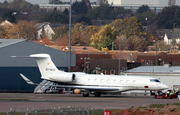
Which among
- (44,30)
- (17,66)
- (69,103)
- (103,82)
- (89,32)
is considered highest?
(44,30)

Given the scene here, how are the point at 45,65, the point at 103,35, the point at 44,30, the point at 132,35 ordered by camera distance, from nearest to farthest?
the point at 45,65
the point at 103,35
the point at 132,35
the point at 44,30

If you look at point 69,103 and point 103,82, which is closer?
point 69,103

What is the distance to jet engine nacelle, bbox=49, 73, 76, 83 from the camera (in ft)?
142

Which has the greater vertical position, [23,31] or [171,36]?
Answer: [23,31]

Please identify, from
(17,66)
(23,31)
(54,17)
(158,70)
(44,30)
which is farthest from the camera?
(54,17)

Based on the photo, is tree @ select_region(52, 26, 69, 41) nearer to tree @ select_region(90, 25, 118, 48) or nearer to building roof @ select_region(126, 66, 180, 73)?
tree @ select_region(90, 25, 118, 48)

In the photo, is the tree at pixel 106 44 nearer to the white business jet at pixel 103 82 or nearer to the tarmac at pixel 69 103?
the white business jet at pixel 103 82

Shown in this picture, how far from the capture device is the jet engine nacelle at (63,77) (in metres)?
43.3

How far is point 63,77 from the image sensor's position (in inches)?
1709

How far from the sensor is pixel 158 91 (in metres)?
46.2

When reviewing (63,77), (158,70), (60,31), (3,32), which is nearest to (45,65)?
(63,77)

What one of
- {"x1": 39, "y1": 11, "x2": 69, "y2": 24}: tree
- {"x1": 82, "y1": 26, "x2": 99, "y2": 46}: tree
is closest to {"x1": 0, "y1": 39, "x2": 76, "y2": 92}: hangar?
{"x1": 82, "y1": 26, "x2": 99, "y2": 46}: tree

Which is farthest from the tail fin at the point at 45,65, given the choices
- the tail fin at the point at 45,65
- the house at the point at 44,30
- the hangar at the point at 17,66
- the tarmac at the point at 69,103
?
the house at the point at 44,30

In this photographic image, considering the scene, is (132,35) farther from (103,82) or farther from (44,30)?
(103,82)
